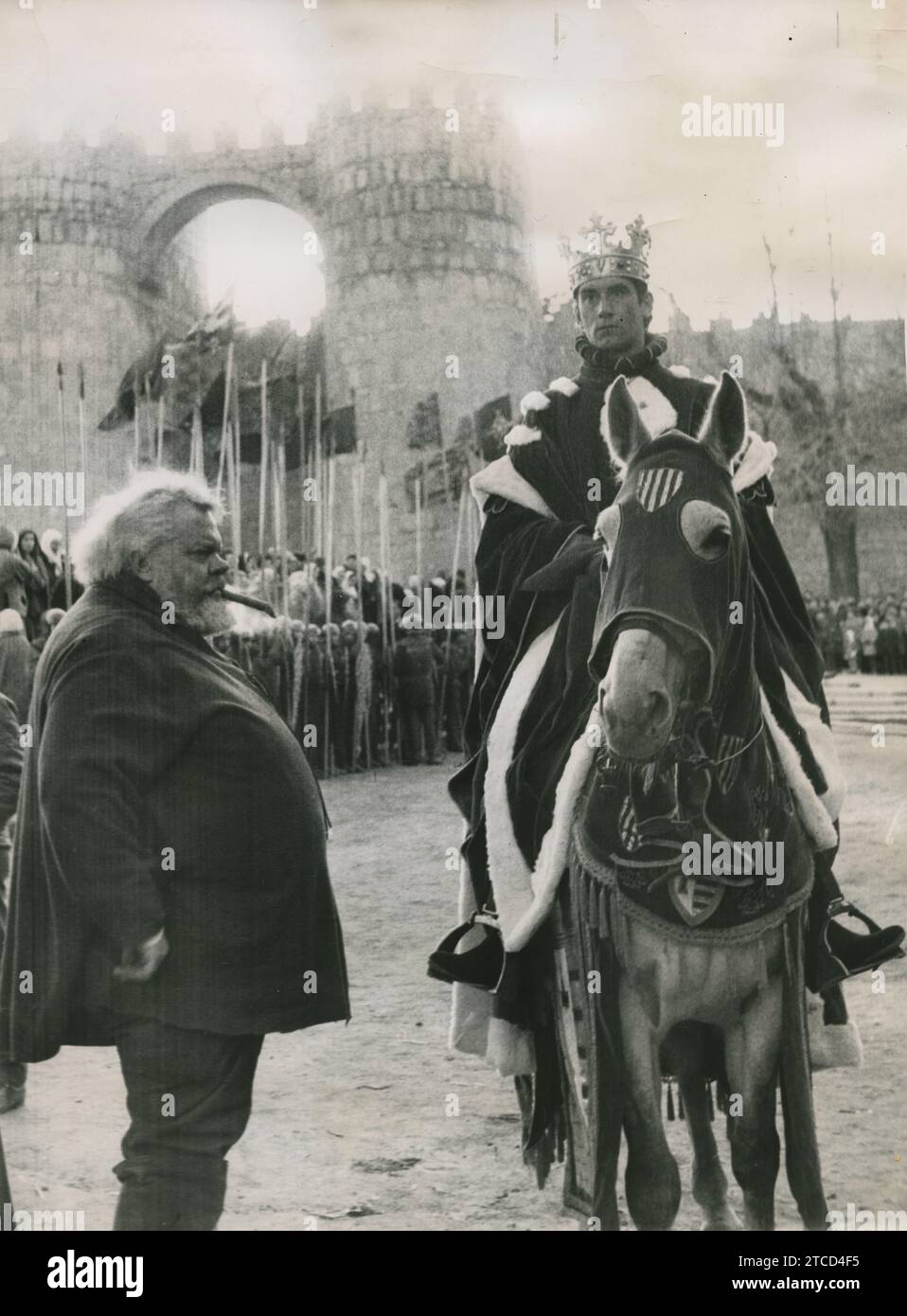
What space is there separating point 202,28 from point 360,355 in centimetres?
113

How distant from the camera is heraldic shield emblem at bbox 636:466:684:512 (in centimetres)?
351

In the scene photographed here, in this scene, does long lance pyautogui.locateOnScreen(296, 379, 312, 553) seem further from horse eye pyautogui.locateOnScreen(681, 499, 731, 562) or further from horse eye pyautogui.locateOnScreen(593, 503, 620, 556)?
horse eye pyautogui.locateOnScreen(681, 499, 731, 562)

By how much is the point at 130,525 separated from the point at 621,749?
140 centimetres

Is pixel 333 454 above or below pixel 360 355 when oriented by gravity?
below

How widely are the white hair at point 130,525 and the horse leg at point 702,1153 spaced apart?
6.49ft

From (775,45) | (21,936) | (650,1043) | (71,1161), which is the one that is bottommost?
(71,1161)

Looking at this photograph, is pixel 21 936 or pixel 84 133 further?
pixel 84 133

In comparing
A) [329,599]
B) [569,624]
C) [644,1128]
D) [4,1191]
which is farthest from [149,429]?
[644,1128]

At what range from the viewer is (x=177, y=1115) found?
3701 millimetres

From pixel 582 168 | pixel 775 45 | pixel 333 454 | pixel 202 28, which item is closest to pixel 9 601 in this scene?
pixel 333 454

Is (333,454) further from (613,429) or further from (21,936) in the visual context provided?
(21,936)

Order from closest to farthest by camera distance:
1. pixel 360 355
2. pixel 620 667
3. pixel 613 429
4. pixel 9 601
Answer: pixel 620 667
pixel 613 429
pixel 9 601
pixel 360 355
